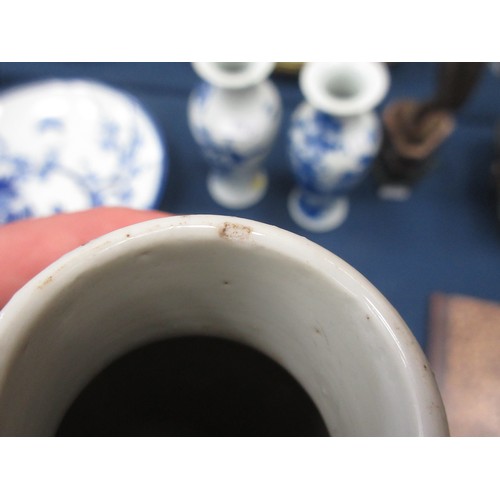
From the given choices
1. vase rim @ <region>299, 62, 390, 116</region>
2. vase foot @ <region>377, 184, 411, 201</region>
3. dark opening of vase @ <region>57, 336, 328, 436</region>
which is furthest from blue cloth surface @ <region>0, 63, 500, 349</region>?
dark opening of vase @ <region>57, 336, 328, 436</region>

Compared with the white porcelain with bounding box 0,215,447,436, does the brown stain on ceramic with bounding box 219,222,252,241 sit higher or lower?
higher

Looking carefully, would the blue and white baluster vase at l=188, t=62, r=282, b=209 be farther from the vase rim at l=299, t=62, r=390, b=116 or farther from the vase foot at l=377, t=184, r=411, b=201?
the vase foot at l=377, t=184, r=411, b=201

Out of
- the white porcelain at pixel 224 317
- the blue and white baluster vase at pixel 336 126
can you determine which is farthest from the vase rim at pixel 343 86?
the white porcelain at pixel 224 317

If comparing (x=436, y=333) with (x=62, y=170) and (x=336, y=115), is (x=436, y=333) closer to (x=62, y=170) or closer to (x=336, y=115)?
(x=336, y=115)

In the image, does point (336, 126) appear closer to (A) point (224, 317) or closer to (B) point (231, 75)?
(B) point (231, 75)

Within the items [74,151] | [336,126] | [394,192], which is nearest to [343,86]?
[336,126]

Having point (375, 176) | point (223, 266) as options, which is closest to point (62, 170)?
point (375, 176)

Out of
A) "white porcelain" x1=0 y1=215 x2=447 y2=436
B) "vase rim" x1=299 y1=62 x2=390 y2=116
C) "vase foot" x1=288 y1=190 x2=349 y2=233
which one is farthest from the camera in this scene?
"vase foot" x1=288 y1=190 x2=349 y2=233
